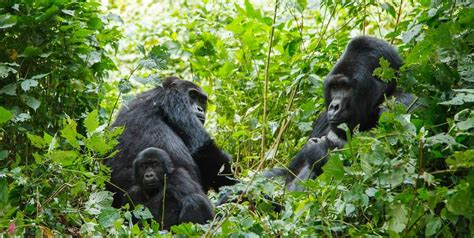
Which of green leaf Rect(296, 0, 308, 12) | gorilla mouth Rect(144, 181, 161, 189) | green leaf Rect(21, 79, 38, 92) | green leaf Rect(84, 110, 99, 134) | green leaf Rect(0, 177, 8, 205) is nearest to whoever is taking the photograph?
green leaf Rect(0, 177, 8, 205)

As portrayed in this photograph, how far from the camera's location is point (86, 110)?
19.8 ft

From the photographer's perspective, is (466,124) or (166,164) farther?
(166,164)

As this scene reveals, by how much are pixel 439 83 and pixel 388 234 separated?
84cm

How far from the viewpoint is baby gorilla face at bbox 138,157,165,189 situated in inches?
220

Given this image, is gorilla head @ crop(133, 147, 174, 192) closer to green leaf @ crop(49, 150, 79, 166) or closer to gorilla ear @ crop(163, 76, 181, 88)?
gorilla ear @ crop(163, 76, 181, 88)

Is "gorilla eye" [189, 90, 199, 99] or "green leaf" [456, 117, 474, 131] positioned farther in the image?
"gorilla eye" [189, 90, 199, 99]

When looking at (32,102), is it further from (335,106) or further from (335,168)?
(335,168)

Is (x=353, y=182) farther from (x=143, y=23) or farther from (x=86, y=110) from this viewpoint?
(x=143, y=23)

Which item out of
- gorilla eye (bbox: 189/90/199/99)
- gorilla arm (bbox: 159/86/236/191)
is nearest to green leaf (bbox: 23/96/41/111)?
gorilla arm (bbox: 159/86/236/191)

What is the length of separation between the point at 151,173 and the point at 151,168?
6 centimetres

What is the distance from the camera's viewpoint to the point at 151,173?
5.61 meters

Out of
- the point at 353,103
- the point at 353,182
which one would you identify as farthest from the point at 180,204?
the point at 353,182

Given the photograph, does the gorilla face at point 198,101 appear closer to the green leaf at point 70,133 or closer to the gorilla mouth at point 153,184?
the gorilla mouth at point 153,184

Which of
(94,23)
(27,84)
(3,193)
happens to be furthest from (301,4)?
(3,193)
